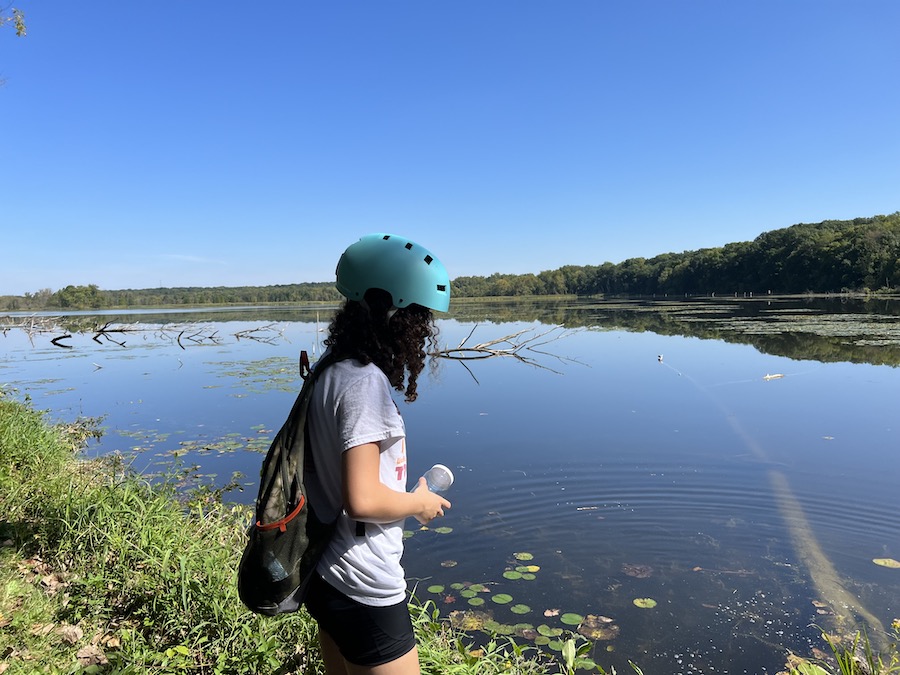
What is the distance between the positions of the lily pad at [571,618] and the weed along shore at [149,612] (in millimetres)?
245

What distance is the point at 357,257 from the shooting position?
1459mm

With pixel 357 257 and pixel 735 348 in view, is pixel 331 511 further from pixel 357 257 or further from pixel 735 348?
pixel 735 348

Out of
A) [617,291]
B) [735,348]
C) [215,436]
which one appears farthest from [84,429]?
[617,291]

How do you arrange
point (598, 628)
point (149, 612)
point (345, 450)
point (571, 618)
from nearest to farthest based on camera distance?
point (345, 450), point (149, 612), point (598, 628), point (571, 618)

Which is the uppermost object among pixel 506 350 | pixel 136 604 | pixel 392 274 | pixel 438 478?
pixel 392 274

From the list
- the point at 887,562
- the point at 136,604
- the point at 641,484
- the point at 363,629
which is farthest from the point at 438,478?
the point at 641,484

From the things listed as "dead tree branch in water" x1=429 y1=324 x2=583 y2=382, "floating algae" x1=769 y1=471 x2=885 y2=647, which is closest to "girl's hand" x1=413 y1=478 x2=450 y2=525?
"dead tree branch in water" x1=429 y1=324 x2=583 y2=382

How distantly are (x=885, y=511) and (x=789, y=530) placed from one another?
115cm

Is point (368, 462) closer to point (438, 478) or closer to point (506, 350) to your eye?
point (438, 478)

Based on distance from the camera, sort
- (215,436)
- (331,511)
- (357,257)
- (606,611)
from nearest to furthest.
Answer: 1. (331,511)
2. (357,257)
3. (606,611)
4. (215,436)

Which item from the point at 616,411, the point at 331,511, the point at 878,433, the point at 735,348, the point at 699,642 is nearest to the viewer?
the point at 331,511

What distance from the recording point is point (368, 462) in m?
1.23

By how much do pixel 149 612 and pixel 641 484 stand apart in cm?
519

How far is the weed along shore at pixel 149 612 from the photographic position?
2436 mm
